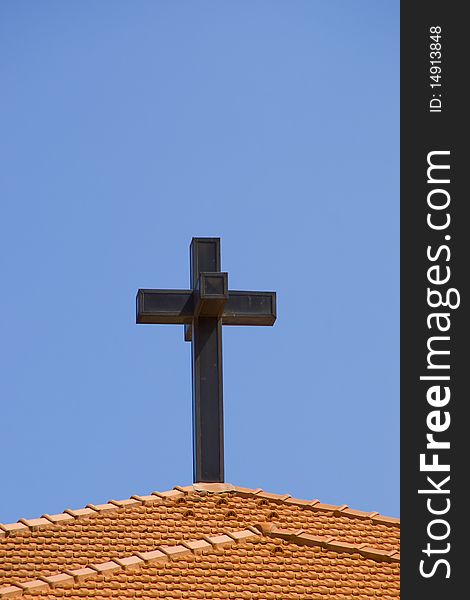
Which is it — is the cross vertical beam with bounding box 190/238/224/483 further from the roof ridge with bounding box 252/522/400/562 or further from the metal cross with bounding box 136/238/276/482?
the roof ridge with bounding box 252/522/400/562

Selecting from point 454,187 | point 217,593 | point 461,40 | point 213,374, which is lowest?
point 217,593

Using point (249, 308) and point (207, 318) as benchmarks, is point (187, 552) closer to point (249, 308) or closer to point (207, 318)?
point (207, 318)

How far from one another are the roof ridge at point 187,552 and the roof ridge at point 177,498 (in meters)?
0.87

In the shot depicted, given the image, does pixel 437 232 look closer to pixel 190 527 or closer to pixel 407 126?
pixel 407 126

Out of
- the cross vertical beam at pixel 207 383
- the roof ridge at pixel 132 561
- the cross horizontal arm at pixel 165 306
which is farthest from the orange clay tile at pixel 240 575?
the cross horizontal arm at pixel 165 306

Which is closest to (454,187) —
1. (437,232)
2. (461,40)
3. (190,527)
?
(437,232)

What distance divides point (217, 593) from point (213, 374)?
12.1ft

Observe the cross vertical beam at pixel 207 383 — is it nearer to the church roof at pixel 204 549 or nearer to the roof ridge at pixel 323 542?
the church roof at pixel 204 549

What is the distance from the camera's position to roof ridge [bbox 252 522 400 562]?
11.7 metres

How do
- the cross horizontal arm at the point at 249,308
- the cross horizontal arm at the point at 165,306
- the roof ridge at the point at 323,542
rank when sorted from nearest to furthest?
the roof ridge at the point at 323,542 < the cross horizontal arm at the point at 165,306 < the cross horizontal arm at the point at 249,308

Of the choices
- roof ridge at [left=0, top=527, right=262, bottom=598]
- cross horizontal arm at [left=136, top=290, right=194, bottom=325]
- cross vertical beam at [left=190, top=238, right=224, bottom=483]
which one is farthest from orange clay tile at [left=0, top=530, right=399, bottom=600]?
cross horizontal arm at [left=136, top=290, right=194, bottom=325]

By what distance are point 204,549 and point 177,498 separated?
1.79m

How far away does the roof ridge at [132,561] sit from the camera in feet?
35.4

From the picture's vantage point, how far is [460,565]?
10047 millimetres
